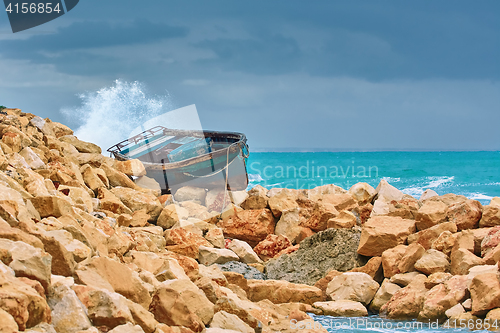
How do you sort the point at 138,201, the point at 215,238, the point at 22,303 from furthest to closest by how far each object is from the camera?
the point at 138,201, the point at 215,238, the point at 22,303

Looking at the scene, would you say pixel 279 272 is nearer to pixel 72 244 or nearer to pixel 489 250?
pixel 489 250

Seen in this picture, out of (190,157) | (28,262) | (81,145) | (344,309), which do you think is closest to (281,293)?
(344,309)

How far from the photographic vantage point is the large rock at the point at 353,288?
549 cm

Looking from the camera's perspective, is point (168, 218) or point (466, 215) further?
point (168, 218)

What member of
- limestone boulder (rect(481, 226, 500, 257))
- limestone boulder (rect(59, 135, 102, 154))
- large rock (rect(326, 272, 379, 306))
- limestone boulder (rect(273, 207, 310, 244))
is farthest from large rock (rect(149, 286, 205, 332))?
limestone boulder (rect(59, 135, 102, 154))

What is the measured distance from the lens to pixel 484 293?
4367 mm

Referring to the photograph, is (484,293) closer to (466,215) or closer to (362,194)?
(466,215)

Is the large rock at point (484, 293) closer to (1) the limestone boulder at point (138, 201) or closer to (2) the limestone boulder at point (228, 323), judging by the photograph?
(2) the limestone boulder at point (228, 323)

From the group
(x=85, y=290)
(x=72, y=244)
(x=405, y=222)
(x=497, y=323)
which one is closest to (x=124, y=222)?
(x=72, y=244)

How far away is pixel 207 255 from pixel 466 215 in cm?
370

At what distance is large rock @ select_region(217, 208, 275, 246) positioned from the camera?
838cm

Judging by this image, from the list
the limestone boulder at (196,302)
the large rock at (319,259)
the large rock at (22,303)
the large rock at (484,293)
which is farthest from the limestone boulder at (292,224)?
the large rock at (22,303)

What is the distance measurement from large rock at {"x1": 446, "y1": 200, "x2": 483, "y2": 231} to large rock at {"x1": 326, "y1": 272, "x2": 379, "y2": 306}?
1.75 m

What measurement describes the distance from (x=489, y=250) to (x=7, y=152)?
6.47 m
